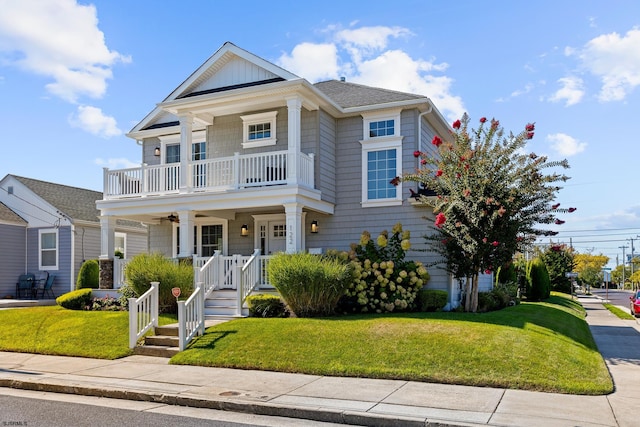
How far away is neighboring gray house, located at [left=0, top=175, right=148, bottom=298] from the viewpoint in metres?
24.1

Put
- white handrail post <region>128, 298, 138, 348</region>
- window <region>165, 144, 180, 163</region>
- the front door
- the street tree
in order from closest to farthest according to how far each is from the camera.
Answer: white handrail post <region>128, 298, 138, 348</region>, the front door, window <region>165, 144, 180, 163</region>, the street tree

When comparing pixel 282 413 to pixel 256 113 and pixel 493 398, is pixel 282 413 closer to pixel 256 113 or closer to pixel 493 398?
pixel 493 398

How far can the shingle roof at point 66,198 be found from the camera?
2495 cm

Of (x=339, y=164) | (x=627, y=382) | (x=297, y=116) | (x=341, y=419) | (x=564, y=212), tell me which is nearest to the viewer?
(x=341, y=419)

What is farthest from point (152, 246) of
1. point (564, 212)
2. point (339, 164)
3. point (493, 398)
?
point (493, 398)

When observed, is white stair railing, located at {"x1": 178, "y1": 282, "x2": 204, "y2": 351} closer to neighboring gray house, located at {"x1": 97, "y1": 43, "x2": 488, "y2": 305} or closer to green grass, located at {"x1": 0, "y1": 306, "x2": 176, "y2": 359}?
green grass, located at {"x1": 0, "y1": 306, "x2": 176, "y2": 359}

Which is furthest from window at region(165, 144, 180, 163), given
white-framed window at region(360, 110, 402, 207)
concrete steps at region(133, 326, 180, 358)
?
concrete steps at region(133, 326, 180, 358)

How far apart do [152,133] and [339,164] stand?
7230 mm

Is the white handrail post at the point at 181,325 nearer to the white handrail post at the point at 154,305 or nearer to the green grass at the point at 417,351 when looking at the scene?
the green grass at the point at 417,351

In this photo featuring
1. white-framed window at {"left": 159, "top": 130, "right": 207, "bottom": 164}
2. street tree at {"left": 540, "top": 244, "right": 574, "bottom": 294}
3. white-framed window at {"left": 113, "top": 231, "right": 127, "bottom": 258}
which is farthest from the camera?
street tree at {"left": 540, "top": 244, "right": 574, "bottom": 294}

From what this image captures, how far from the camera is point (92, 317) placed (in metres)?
14.7

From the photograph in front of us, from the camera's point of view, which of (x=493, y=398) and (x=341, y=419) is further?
(x=493, y=398)

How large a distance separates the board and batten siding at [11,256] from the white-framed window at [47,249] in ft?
2.52

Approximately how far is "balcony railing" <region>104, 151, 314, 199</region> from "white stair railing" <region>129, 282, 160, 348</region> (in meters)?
4.64
